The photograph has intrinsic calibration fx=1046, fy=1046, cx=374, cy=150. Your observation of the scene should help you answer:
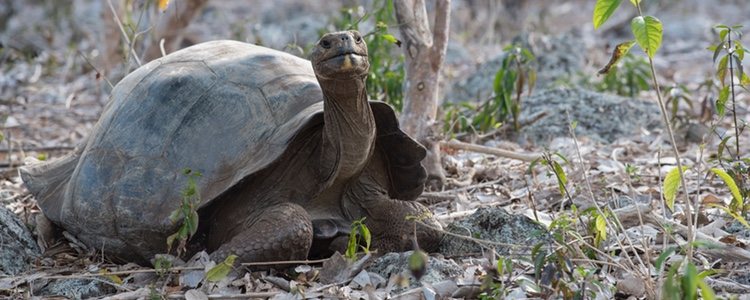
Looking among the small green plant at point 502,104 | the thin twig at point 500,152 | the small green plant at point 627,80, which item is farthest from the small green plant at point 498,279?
the small green plant at point 627,80

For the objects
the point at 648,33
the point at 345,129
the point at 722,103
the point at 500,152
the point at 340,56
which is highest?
the point at 648,33

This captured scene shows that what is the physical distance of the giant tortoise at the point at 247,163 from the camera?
3.56 meters

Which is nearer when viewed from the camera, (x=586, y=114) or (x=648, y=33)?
(x=648, y=33)

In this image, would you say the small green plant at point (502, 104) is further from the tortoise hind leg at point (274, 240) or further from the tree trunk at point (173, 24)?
the tree trunk at point (173, 24)

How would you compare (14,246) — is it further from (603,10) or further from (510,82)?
(510,82)

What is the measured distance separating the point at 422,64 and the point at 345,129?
129 centimetres

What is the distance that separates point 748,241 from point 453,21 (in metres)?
8.60

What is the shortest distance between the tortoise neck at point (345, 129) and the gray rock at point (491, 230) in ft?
1.38

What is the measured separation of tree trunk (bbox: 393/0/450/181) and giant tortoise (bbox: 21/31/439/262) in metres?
0.67

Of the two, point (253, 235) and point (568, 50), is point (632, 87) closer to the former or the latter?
point (568, 50)

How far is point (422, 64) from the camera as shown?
15.6 ft

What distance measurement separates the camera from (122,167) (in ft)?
12.8

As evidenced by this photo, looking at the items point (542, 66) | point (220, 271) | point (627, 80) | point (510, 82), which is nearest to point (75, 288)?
point (220, 271)

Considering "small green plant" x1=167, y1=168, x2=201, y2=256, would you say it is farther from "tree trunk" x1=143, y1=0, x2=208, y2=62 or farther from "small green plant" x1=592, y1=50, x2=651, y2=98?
"tree trunk" x1=143, y1=0, x2=208, y2=62
